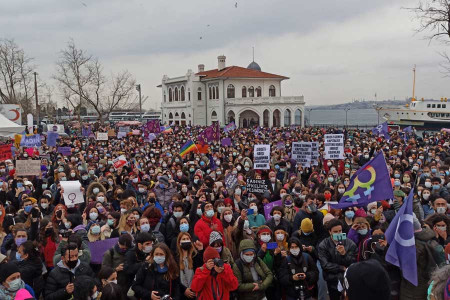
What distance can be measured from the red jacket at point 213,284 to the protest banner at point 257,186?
14.6 feet

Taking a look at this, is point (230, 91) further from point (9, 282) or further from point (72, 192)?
point (9, 282)

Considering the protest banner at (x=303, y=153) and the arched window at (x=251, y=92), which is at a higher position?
the arched window at (x=251, y=92)

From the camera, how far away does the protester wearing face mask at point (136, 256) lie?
217 inches

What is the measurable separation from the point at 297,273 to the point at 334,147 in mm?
9104

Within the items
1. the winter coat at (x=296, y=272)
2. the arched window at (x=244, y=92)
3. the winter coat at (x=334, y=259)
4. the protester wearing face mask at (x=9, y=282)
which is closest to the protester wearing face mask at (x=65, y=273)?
the protester wearing face mask at (x=9, y=282)

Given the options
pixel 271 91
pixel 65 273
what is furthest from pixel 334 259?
pixel 271 91

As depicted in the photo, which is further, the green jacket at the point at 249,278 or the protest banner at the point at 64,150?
the protest banner at the point at 64,150

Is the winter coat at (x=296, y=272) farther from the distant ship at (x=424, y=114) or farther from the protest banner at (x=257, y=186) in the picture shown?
the distant ship at (x=424, y=114)

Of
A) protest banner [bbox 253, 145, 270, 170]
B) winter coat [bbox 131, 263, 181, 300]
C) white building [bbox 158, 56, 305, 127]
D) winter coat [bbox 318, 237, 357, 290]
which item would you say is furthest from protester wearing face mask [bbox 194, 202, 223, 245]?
white building [bbox 158, 56, 305, 127]

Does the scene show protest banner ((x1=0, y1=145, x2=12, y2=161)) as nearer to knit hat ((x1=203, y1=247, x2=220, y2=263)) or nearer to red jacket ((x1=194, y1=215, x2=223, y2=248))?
red jacket ((x1=194, y1=215, x2=223, y2=248))

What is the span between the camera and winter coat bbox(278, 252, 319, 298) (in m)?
5.52

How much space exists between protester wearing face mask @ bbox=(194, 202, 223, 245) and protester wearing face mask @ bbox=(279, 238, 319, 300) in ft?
4.72

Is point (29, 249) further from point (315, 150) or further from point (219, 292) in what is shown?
point (315, 150)

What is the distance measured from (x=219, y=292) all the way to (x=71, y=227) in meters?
3.48
